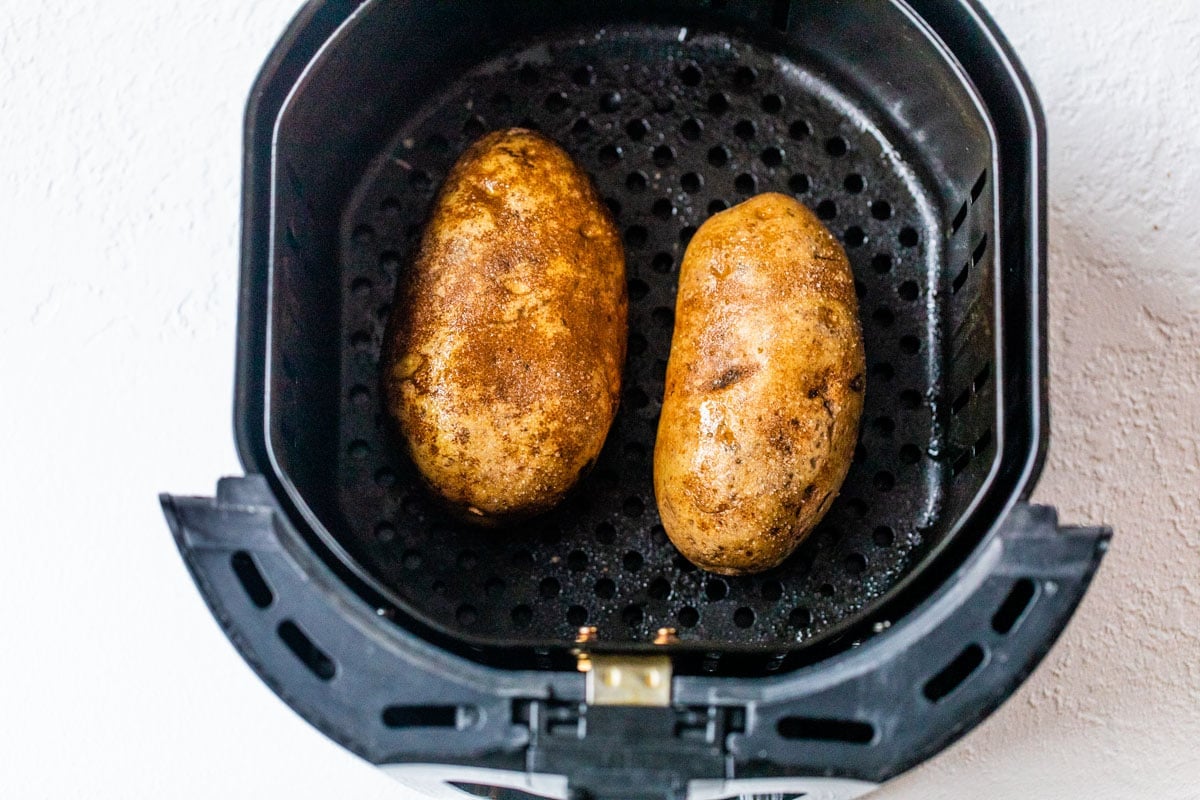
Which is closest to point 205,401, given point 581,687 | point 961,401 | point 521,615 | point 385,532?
point 385,532

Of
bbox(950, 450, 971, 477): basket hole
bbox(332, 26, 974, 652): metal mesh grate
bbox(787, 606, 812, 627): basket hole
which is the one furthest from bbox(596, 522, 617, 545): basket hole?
bbox(950, 450, 971, 477): basket hole

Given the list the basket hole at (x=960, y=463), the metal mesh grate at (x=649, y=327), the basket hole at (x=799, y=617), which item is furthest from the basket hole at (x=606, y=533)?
the basket hole at (x=960, y=463)

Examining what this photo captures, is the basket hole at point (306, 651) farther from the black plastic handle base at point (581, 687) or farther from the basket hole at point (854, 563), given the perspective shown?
the basket hole at point (854, 563)

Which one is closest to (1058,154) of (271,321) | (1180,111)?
(1180,111)

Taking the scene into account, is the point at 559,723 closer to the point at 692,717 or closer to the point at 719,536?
the point at 692,717

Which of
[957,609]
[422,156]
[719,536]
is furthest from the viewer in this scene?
[422,156]
